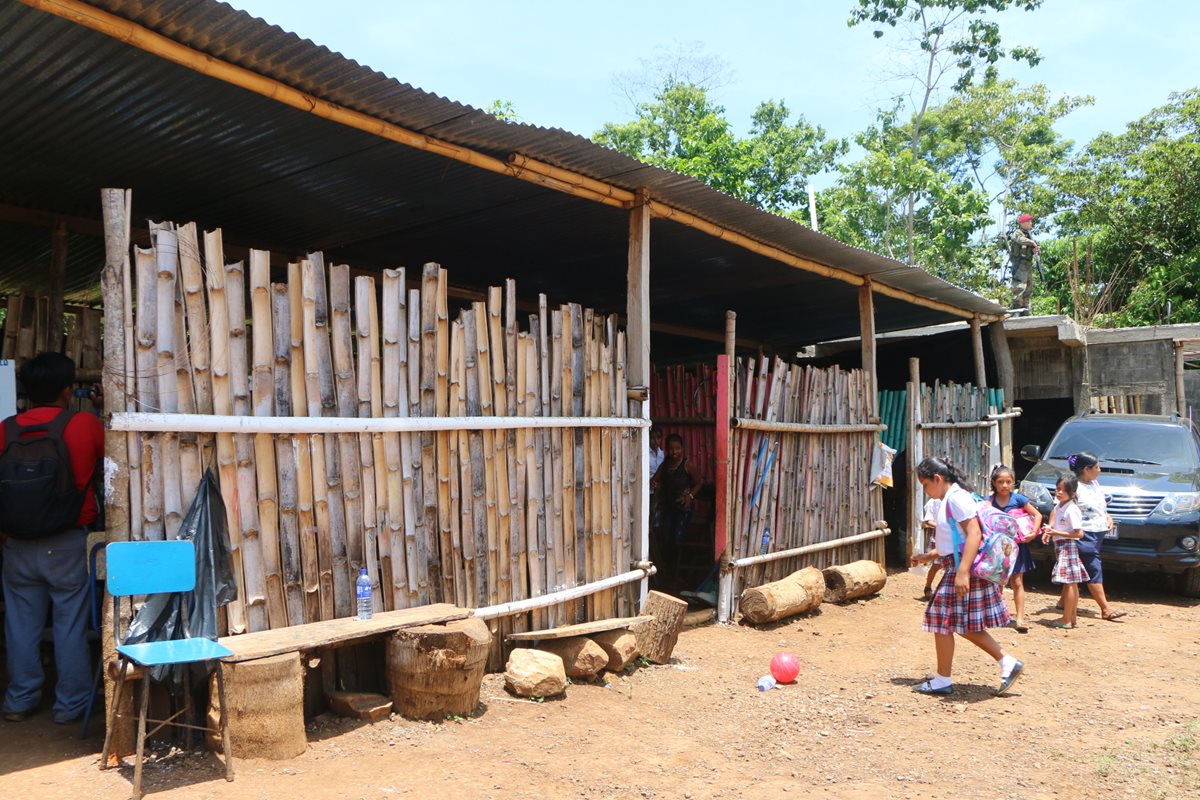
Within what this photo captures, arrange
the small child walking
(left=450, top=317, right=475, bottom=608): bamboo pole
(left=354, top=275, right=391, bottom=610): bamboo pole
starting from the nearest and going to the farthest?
(left=354, top=275, right=391, bottom=610): bamboo pole < (left=450, top=317, right=475, bottom=608): bamboo pole < the small child walking

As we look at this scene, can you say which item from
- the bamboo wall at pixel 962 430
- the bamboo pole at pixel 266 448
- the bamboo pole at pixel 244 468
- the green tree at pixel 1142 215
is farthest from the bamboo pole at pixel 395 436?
the green tree at pixel 1142 215

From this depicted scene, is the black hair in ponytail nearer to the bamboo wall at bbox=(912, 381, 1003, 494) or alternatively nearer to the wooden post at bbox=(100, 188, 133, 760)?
the wooden post at bbox=(100, 188, 133, 760)

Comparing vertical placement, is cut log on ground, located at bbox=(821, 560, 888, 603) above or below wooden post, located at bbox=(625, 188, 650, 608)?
below

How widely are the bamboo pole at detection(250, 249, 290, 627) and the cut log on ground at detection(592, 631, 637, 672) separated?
2.31 metres

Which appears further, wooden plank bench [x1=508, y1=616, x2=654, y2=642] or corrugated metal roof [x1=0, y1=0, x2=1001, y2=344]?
wooden plank bench [x1=508, y1=616, x2=654, y2=642]

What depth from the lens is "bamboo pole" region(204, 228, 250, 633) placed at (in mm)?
4578

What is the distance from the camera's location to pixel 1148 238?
21359 millimetres

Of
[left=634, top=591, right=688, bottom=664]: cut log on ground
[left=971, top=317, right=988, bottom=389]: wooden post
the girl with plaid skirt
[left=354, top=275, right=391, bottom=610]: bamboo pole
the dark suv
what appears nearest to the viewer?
[left=354, top=275, right=391, bottom=610]: bamboo pole

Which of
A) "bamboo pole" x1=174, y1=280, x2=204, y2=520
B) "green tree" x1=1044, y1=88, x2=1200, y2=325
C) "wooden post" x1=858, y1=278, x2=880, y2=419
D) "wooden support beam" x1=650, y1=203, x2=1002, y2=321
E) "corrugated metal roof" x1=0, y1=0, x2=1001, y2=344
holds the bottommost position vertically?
"bamboo pole" x1=174, y1=280, x2=204, y2=520

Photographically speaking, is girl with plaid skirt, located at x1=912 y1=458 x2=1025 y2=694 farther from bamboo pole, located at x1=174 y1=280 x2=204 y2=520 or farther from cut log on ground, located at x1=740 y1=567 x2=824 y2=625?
bamboo pole, located at x1=174 y1=280 x2=204 y2=520

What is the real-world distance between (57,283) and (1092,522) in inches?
352

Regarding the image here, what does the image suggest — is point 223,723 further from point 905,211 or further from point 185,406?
point 905,211

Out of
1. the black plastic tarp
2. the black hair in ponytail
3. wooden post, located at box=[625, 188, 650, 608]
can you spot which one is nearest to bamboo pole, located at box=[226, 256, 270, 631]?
the black plastic tarp

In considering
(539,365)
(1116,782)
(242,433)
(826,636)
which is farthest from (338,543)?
(826,636)
